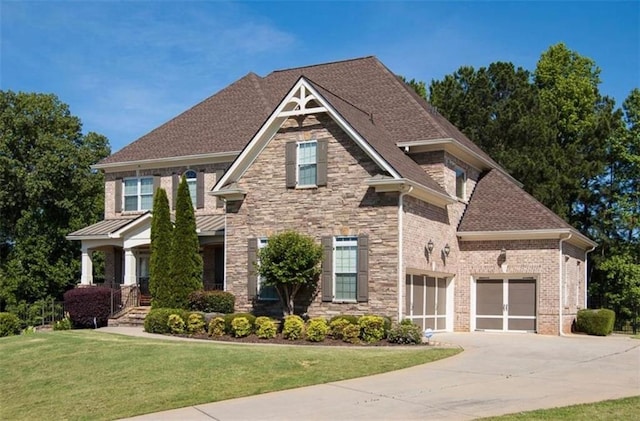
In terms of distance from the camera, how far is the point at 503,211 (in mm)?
28125

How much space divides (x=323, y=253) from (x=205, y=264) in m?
8.21

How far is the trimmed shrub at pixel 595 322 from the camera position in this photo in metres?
28.0

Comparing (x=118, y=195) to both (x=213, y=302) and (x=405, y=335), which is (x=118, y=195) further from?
(x=405, y=335)

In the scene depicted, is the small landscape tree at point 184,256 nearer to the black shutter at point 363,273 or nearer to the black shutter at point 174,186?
the black shutter at point 174,186

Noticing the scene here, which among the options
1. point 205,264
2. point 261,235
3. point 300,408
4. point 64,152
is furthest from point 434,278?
point 64,152

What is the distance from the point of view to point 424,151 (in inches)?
1054

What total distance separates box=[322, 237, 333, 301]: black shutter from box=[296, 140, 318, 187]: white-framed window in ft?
6.88

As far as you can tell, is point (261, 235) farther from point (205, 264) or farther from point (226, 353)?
point (226, 353)

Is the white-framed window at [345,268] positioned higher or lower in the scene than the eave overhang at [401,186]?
lower

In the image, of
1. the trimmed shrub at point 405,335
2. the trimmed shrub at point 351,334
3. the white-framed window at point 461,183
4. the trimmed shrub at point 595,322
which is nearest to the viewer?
Result: the trimmed shrub at point 405,335

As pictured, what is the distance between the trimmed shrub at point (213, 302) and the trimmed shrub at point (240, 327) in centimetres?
296

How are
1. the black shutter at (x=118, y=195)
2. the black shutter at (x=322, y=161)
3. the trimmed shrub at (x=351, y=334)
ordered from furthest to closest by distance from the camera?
the black shutter at (x=118, y=195)
the black shutter at (x=322, y=161)
the trimmed shrub at (x=351, y=334)

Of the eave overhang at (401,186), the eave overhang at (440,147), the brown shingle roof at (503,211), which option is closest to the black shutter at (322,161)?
the eave overhang at (401,186)

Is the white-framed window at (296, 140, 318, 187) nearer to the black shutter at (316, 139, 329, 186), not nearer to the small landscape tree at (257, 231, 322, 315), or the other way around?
the black shutter at (316, 139, 329, 186)
